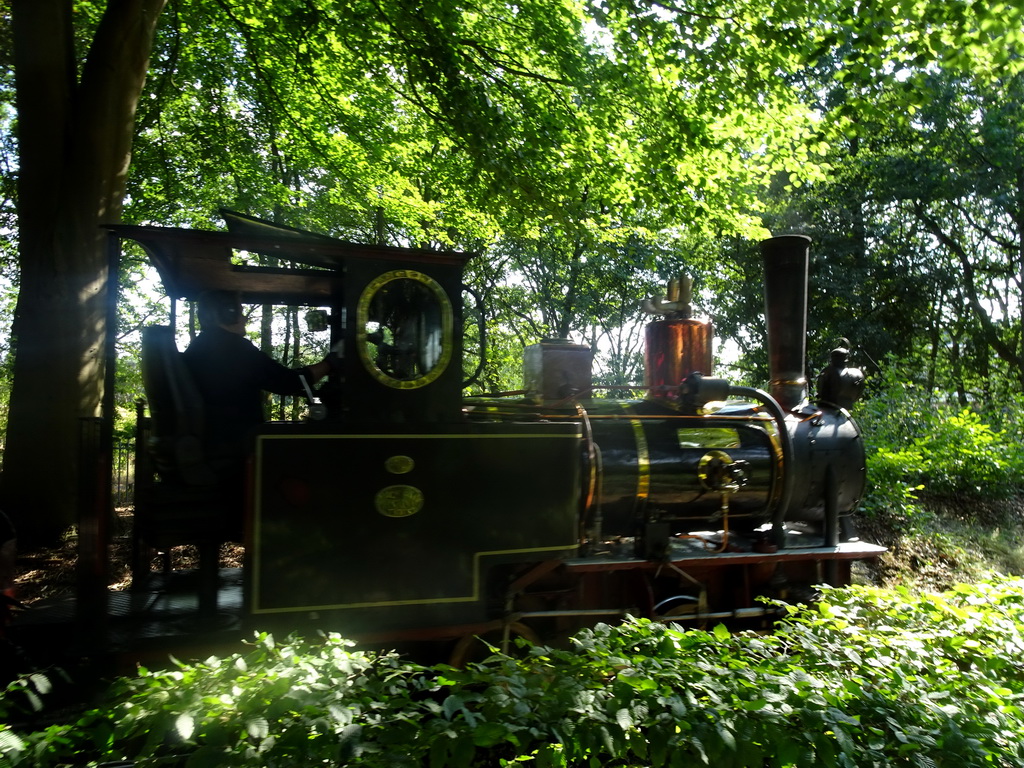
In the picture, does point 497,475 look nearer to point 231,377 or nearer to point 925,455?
point 231,377

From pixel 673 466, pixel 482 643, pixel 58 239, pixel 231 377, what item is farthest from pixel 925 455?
pixel 58 239

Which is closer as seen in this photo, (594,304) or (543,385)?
(543,385)

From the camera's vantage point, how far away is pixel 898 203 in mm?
15836

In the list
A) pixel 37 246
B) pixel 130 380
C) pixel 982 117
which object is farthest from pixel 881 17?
pixel 130 380

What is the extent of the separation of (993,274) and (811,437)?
17717 millimetres

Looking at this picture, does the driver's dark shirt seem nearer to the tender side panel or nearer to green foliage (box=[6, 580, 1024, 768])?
the tender side panel

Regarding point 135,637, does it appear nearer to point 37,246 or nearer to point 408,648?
point 408,648

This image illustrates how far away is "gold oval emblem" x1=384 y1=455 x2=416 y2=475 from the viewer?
12.2 ft

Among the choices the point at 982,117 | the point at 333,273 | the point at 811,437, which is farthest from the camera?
the point at 982,117

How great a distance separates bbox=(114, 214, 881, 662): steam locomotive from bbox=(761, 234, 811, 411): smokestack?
0.7 inches

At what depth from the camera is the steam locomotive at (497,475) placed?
3613mm

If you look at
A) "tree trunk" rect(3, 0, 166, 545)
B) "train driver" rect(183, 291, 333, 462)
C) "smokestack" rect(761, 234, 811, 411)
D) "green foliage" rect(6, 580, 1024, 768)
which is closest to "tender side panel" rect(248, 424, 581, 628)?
"train driver" rect(183, 291, 333, 462)

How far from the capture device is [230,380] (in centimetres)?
404

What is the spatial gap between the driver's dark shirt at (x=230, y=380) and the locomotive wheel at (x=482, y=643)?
162cm
